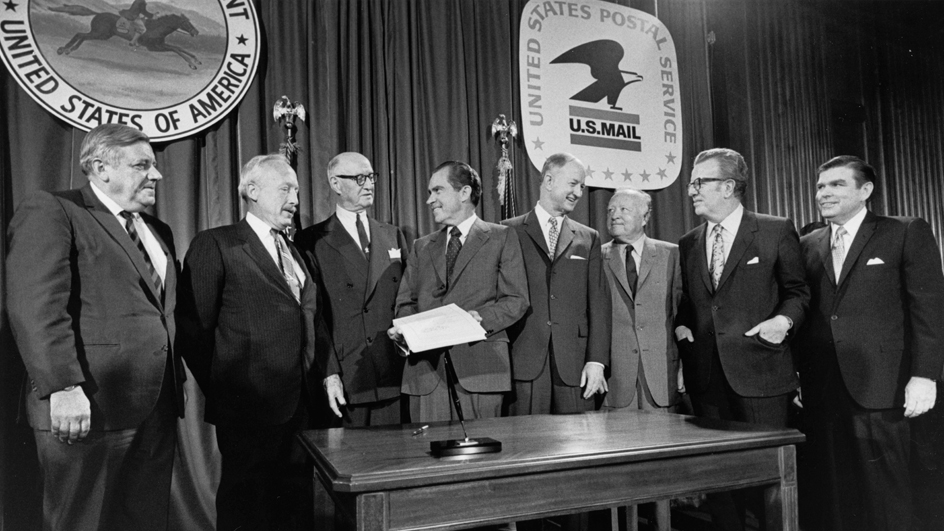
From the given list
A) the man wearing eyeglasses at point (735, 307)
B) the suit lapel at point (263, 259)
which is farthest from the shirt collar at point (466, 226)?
the man wearing eyeglasses at point (735, 307)

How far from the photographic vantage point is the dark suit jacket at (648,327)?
3037 mm

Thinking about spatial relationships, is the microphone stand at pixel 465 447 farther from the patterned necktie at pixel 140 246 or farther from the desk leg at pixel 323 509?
the patterned necktie at pixel 140 246

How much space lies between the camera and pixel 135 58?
3.20 m

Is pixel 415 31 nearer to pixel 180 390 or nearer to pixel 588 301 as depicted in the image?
pixel 588 301

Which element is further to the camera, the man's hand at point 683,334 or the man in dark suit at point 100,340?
the man's hand at point 683,334

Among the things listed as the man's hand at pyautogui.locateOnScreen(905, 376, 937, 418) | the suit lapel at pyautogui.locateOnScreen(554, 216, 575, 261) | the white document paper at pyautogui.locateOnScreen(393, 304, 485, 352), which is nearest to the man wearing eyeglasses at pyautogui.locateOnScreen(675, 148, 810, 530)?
the man's hand at pyautogui.locateOnScreen(905, 376, 937, 418)

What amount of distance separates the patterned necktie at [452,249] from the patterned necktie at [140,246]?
1103 mm

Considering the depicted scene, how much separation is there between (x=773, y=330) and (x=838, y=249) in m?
0.64

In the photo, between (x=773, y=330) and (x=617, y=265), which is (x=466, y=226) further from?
(x=773, y=330)

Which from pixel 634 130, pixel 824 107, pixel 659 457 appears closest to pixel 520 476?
pixel 659 457

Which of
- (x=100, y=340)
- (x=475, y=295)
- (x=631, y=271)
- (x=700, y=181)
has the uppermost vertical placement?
(x=700, y=181)

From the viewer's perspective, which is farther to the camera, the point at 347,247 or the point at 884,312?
the point at 347,247

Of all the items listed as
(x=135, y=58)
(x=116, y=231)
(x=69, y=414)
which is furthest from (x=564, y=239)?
(x=135, y=58)

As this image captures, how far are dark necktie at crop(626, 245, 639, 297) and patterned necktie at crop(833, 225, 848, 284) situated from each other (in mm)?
861
